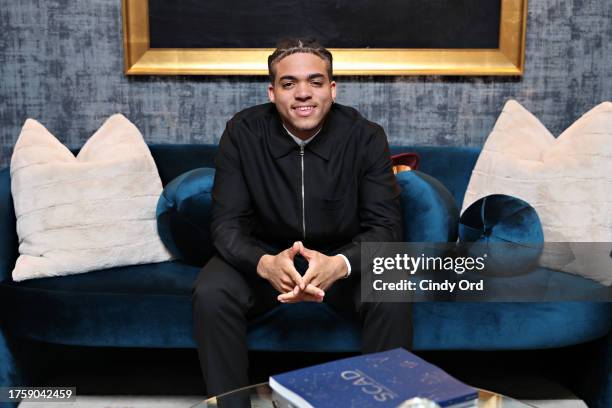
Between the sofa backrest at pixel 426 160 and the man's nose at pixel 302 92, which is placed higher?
the man's nose at pixel 302 92

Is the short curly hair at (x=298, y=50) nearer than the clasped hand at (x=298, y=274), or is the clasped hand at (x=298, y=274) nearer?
the clasped hand at (x=298, y=274)

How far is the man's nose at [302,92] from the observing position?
77.8 inches

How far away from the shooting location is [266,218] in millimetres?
2078

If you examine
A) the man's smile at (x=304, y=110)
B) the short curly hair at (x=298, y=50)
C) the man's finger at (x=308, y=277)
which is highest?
the short curly hair at (x=298, y=50)

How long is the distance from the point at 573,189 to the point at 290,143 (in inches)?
35.9

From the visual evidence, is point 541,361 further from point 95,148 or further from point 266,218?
point 95,148

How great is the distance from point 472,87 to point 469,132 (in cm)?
18

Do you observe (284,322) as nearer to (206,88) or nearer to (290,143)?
(290,143)

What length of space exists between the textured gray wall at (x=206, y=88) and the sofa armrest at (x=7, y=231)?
57cm

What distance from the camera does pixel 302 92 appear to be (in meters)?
1.98

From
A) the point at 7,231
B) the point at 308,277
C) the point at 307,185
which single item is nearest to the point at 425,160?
the point at 307,185

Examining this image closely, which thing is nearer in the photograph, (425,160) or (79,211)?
(79,211)

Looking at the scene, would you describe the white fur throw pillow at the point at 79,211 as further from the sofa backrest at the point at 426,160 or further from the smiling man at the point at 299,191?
the smiling man at the point at 299,191

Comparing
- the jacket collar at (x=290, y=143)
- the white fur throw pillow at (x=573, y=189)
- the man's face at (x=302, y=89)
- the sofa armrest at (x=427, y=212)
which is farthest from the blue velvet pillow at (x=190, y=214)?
the white fur throw pillow at (x=573, y=189)
